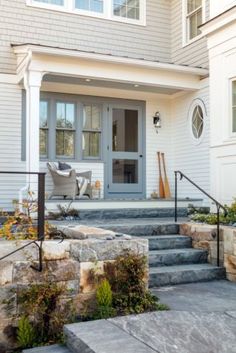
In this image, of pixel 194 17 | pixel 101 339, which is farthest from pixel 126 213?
pixel 194 17

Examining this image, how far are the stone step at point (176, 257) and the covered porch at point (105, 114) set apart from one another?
2.43 m

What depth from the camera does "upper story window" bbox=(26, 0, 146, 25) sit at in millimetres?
8953

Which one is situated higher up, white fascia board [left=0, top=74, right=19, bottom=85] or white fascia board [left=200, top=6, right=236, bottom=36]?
white fascia board [left=200, top=6, right=236, bottom=36]

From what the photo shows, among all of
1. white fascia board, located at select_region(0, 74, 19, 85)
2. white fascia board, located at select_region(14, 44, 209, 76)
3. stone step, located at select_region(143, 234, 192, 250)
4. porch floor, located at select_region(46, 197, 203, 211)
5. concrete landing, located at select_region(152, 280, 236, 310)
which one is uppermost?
white fascia board, located at select_region(14, 44, 209, 76)

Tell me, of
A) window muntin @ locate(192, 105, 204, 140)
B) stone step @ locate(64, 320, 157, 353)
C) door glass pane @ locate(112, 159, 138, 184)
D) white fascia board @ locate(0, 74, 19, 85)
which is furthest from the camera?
door glass pane @ locate(112, 159, 138, 184)

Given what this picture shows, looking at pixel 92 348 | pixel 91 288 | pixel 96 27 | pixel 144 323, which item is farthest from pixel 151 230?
pixel 96 27

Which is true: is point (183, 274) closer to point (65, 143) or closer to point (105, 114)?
point (65, 143)

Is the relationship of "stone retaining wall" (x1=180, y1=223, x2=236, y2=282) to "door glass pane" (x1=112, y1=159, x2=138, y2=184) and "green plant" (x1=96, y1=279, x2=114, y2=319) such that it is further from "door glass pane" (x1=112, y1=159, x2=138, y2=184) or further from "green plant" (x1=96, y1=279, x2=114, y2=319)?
"door glass pane" (x1=112, y1=159, x2=138, y2=184)

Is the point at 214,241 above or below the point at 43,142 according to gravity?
below

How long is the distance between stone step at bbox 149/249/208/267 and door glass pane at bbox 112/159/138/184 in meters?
3.85

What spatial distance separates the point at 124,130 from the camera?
9469mm

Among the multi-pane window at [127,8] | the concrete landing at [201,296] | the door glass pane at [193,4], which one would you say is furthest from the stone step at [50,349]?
the door glass pane at [193,4]

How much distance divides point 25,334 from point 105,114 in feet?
20.7

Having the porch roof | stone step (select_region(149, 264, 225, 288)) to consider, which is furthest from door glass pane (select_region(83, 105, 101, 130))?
stone step (select_region(149, 264, 225, 288))
